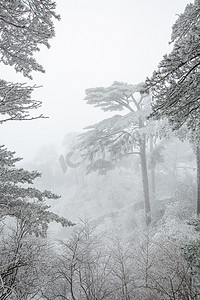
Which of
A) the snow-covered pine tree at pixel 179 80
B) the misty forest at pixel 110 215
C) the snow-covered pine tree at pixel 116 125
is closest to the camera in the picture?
the snow-covered pine tree at pixel 179 80

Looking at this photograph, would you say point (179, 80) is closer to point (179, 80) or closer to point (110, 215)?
point (179, 80)

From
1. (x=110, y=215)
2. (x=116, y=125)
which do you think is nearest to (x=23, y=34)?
(x=116, y=125)

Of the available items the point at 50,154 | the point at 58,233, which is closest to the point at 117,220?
the point at 58,233

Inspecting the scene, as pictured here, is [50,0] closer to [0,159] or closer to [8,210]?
[0,159]

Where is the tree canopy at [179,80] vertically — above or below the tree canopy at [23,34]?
below

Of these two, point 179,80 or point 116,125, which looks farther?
point 116,125

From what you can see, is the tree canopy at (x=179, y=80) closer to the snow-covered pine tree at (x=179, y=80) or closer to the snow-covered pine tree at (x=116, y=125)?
the snow-covered pine tree at (x=179, y=80)

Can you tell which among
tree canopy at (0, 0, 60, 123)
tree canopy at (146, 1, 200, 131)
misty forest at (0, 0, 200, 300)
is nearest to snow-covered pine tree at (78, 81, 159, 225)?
misty forest at (0, 0, 200, 300)

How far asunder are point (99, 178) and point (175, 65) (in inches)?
1014

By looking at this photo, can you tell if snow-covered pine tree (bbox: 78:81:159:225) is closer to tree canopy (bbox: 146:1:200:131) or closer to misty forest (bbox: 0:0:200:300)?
misty forest (bbox: 0:0:200:300)

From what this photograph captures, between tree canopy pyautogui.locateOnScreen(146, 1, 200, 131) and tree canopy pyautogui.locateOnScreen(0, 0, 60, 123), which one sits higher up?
tree canopy pyautogui.locateOnScreen(0, 0, 60, 123)

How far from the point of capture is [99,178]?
27844 mm

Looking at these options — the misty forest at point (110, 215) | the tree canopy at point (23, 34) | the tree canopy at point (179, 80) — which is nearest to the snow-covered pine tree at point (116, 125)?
the misty forest at point (110, 215)

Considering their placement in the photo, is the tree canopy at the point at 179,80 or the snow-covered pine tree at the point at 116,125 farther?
the snow-covered pine tree at the point at 116,125
